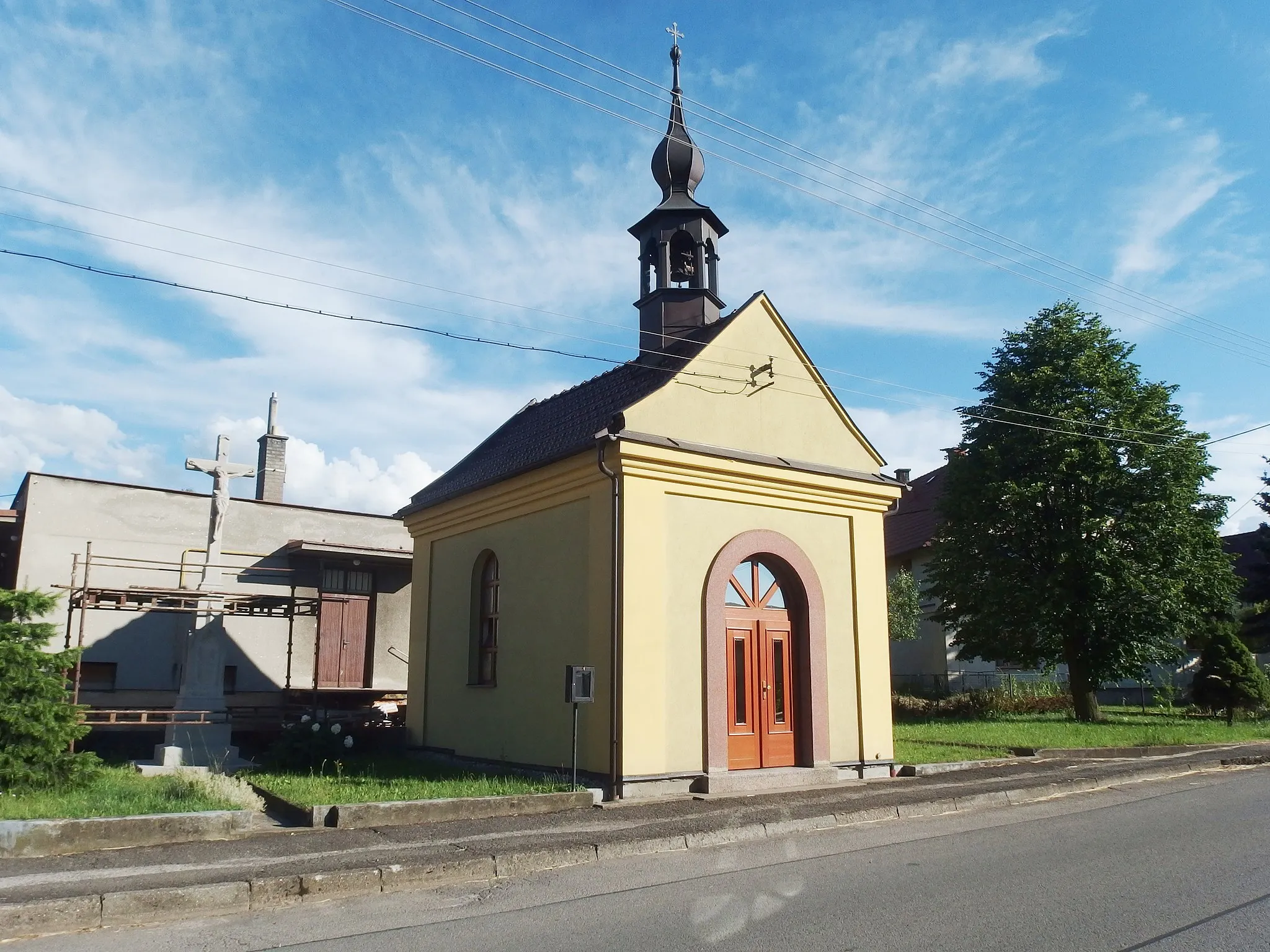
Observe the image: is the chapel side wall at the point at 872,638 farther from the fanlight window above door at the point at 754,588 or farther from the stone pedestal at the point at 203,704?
the stone pedestal at the point at 203,704

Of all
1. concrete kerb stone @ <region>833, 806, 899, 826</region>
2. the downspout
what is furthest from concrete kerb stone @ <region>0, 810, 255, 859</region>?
concrete kerb stone @ <region>833, 806, 899, 826</region>

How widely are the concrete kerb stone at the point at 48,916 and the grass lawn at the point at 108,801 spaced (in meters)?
2.72

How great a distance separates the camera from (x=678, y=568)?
12664 mm

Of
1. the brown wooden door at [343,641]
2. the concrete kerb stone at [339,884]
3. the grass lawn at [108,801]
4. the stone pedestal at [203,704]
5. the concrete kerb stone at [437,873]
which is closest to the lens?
the concrete kerb stone at [339,884]

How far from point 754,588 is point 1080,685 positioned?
16.2 metres

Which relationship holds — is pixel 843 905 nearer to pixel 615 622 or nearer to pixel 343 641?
pixel 615 622

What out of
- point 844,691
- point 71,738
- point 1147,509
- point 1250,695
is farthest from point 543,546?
point 1250,695

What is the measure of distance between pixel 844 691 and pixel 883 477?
3533mm

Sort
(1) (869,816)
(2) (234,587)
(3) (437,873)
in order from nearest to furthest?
(3) (437,873), (1) (869,816), (2) (234,587)

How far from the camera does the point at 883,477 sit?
15281mm

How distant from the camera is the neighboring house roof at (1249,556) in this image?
35125mm

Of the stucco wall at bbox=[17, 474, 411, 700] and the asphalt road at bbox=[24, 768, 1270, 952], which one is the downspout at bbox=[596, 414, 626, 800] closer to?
the asphalt road at bbox=[24, 768, 1270, 952]

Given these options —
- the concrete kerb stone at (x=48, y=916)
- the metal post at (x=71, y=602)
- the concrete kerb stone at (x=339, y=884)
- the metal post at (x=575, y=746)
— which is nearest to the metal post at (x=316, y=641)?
the metal post at (x=71, y=602)

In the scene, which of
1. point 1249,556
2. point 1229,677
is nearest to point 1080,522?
point 1229,677
